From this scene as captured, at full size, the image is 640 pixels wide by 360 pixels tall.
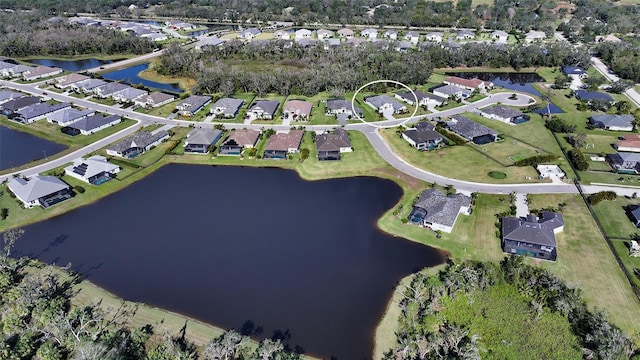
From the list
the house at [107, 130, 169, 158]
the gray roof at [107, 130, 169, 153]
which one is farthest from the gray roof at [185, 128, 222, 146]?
the house at [107, 130, 169, 158]

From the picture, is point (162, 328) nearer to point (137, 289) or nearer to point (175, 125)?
point (137, 289)

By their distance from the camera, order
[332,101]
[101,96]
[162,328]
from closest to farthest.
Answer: [162,328] → [332,101] → [101,96]

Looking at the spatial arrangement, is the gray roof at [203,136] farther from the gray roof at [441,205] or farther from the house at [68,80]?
the house at [68,80]

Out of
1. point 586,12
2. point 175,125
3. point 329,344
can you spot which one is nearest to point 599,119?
point 329,344

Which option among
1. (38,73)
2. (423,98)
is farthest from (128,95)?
(423,98)

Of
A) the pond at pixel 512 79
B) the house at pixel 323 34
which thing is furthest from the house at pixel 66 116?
the pond at pixel 512 79
